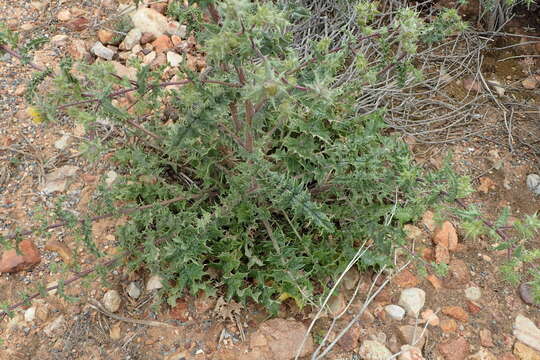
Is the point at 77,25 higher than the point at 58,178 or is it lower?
higher

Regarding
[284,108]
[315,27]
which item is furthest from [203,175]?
[315,27]

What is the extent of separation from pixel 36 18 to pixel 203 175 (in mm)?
2003

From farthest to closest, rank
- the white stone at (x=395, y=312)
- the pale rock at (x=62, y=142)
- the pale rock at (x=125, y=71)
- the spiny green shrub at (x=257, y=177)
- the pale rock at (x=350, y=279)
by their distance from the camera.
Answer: the pale rock at (x=125, y=71), the pale rock at (x=62, y=142), the pale rock at (x=350, y=279), the white stone at (x=395, y=312), the spiny green shrub at (x=257, y=177)

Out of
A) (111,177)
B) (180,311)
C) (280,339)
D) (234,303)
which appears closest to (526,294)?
(280,339)

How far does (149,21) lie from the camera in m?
3.58

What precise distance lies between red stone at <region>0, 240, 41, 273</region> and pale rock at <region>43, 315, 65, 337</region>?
0.34 meters

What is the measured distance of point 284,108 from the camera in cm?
168

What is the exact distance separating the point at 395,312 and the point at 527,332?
2.07 feet

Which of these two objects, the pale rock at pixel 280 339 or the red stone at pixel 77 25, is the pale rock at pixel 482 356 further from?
the red stone at pixel 77 25

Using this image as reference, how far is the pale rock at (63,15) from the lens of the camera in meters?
3.60

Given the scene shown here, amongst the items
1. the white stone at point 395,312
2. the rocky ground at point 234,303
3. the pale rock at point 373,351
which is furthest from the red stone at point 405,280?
the pale rock at point 373,351

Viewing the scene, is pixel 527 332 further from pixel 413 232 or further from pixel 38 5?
pixel 38 5

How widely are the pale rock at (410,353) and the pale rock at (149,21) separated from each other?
2.61 m

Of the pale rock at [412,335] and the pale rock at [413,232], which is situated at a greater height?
the pale rock at [413,232]
